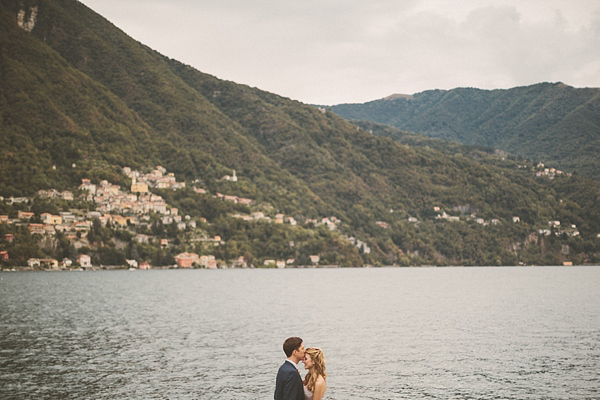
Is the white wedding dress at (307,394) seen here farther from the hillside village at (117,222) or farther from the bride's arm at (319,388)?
the hillside village at (117,222)

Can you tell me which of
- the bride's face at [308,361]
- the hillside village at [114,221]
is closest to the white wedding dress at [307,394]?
the bride's face at [308,361]

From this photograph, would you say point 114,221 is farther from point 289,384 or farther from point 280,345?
point 289,384

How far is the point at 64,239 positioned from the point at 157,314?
88122mm

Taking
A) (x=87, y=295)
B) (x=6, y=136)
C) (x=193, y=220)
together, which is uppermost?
(x=6, y=136)

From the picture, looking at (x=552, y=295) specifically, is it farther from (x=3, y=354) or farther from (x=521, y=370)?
(x=3, y=354)

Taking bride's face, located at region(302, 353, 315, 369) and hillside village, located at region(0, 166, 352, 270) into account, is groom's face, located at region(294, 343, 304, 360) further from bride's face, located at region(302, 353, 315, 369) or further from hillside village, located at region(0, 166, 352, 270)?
hillside village, located at region(0, 166, 352, 270)

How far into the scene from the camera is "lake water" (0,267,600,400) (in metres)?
30.3

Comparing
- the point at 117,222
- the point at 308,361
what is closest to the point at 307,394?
the point at 308,361

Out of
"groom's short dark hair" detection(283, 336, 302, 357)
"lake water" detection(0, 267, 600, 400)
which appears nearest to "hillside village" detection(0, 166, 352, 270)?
"lake water" detection(0, 267, 600, 400)

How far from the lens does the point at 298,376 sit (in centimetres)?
1185

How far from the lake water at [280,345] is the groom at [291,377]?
17490mm

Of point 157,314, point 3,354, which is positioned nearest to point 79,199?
point 157,314

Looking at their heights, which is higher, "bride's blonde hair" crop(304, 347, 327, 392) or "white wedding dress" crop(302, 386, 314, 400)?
"bride's blonde hair" crop(304, 347, 327, 392)

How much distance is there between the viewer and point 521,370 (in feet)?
116
